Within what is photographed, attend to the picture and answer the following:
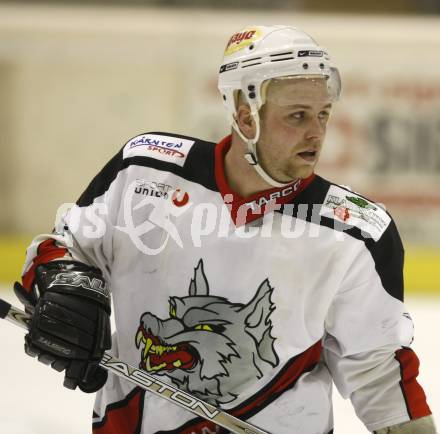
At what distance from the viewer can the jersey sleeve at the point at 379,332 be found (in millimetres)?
1851

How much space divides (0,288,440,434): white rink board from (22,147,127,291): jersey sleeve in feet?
3.13

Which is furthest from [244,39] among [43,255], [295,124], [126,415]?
[126,415]

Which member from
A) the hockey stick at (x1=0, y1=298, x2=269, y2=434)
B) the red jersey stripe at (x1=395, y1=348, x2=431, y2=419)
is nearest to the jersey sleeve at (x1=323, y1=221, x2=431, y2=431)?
the red jersey stripe at (x1=395, y1=348, x2=431, y2=419)

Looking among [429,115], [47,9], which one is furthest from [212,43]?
[429,115]

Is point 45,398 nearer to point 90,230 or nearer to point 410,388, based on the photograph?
point 90,230

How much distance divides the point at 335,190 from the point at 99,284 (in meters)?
0.55

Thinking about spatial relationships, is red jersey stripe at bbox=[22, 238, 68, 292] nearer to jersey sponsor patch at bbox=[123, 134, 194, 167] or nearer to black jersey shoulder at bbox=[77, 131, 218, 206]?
black jersey shoulder at bbox=[77, 131, 218, 206]

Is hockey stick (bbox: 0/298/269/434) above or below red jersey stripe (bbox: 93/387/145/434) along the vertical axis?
above

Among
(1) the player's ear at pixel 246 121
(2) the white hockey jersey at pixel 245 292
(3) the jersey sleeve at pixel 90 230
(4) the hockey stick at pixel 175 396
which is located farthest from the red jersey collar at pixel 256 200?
(4) the hockey stick at pixel 175 396

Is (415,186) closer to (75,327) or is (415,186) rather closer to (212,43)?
(212,43)

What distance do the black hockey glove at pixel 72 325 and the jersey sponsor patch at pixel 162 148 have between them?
314mm

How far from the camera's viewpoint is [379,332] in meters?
1.87

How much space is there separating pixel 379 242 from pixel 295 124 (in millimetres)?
299

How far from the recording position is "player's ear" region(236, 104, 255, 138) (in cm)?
190
